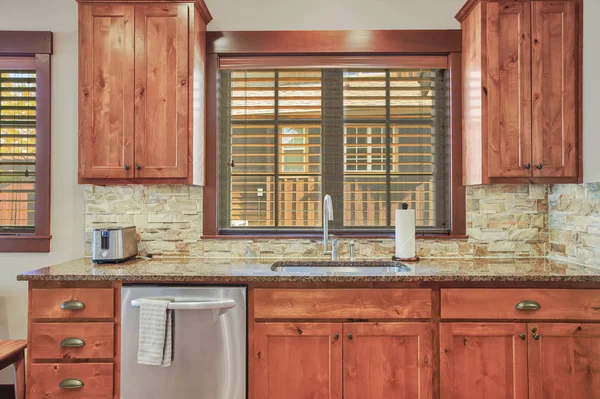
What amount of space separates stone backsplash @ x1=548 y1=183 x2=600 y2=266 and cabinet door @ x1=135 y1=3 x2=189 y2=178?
2423mm

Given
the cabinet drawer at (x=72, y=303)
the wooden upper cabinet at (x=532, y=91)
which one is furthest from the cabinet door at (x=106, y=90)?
the wooden upper cabinet at (x=532, y=91)

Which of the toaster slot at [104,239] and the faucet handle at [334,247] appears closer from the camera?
the toaster slot at [104,239]

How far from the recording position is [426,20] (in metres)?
2.70

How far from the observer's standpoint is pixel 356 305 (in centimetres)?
204

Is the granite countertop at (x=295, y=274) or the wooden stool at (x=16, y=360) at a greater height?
the granite countertop at (x=295, y=274)

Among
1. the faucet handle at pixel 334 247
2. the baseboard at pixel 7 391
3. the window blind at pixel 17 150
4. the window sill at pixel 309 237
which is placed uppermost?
the window blind at pixel 17 150

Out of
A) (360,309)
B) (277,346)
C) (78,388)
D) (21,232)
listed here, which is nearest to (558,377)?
(360,309)

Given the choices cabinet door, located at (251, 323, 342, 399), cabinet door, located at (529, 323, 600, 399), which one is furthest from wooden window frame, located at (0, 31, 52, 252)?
cabinet door, located at (529, 323, 600, 399)

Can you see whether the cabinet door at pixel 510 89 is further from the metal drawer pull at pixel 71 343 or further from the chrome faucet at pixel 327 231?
the metal drawer pull at pixel 71 343

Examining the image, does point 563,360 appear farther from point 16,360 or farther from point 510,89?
point 16,360

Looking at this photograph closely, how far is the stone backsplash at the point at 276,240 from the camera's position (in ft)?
8.77

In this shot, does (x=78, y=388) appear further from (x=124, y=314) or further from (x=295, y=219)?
(x=295, y=219)

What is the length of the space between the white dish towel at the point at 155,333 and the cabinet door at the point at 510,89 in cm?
202

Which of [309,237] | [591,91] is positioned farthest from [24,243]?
[591,91]
